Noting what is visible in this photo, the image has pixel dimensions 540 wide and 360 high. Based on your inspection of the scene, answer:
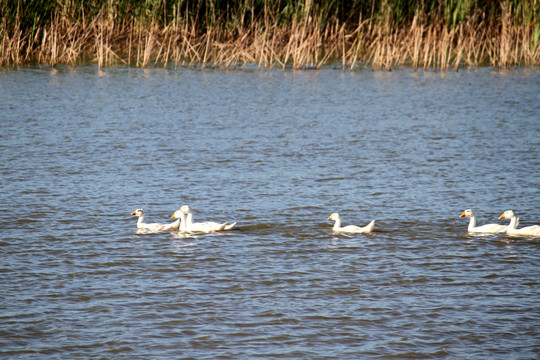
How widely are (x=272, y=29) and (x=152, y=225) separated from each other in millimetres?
16057

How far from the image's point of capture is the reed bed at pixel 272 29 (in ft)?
78.1

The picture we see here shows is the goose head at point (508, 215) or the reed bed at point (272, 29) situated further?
the reed bed at point (272, 29)

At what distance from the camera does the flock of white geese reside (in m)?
9.52

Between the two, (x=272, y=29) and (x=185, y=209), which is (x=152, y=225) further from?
(x=272, y=29)

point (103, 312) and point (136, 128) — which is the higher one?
point (136, 128)

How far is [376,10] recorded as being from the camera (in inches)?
1008

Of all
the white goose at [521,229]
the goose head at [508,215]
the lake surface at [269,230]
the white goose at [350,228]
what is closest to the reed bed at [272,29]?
the lake surface at [269,230]

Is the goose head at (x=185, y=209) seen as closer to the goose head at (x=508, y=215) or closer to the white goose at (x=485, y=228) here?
the white goose at (x=485, y=228)

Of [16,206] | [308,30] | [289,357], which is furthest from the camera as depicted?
[308,30]

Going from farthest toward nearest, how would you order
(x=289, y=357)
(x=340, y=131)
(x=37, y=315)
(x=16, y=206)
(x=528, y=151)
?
(x=340, y=131)
(x=528, y=151)
(x=16, y=206)
(x=37, y=315)
(x=289, y=357)

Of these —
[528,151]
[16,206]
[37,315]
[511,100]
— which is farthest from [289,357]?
[511,100]

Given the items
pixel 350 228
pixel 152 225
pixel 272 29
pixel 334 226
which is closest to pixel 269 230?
pixel 334 226

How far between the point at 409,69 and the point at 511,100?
6.00 meters

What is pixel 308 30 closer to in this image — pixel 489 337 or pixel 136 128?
pixel 136 128
